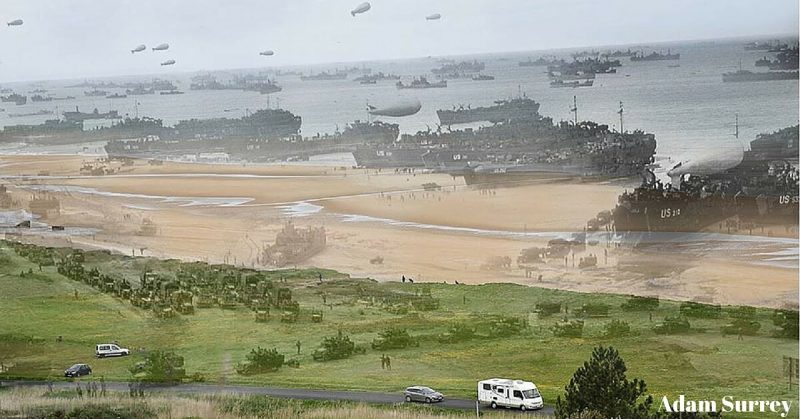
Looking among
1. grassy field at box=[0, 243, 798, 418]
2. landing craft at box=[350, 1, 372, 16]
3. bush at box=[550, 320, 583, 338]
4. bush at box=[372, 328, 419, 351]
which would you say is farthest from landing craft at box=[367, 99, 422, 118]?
bush at box=[550, 320, 583, 338]

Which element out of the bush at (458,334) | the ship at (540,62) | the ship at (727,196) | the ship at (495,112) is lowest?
the bush at (458,334)

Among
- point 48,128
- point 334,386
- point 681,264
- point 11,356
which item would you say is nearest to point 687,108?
point 681,264

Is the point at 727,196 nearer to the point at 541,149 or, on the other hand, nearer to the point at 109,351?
the point at 541,149

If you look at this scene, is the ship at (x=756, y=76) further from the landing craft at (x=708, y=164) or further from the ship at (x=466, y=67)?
the ship at (x=466, y=67)

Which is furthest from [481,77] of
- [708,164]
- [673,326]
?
[673,326]

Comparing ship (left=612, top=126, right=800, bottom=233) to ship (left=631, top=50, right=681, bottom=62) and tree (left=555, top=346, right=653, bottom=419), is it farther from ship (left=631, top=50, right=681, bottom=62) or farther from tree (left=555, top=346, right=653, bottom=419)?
tree (left=555, top=346, right=653, bottom=419)

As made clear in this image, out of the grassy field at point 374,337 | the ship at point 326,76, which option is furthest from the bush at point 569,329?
the ship at point 326,76
